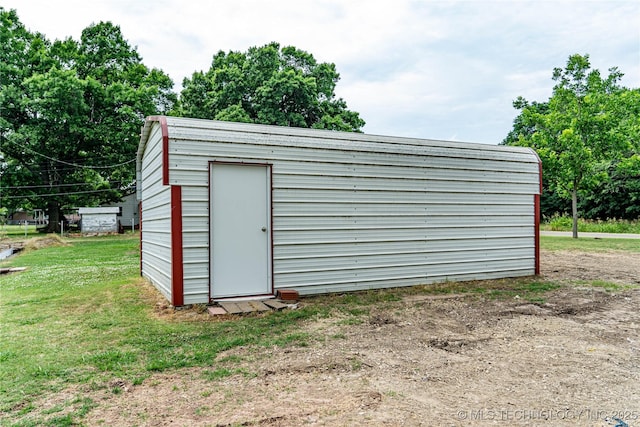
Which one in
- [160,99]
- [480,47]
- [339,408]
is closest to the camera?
[339,408]

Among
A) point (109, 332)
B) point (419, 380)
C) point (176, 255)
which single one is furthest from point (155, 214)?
point (419, 380)

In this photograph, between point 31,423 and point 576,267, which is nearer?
point 31,423

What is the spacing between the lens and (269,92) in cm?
2338

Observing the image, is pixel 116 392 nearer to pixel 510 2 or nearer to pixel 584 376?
pixel 584 376

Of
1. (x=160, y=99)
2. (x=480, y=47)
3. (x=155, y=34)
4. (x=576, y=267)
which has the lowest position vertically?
(x=576, y=267)

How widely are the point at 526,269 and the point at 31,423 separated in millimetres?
8001

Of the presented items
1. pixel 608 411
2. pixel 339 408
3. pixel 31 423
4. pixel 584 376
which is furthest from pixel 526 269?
pixel 31 423

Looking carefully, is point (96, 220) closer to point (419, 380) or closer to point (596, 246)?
point (596, 246)

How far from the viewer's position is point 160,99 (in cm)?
2753

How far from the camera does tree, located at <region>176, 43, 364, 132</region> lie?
77.1 ft

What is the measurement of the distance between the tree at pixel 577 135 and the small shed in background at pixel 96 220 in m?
22.1

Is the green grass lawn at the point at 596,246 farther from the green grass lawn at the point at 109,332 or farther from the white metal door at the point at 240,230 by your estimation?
the white metal door at the point at 240,230

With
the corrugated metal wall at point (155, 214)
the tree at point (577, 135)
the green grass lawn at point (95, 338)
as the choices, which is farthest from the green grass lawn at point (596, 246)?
the corrugated metal wall at point (155, 214)

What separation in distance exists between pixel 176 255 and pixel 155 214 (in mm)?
1687
